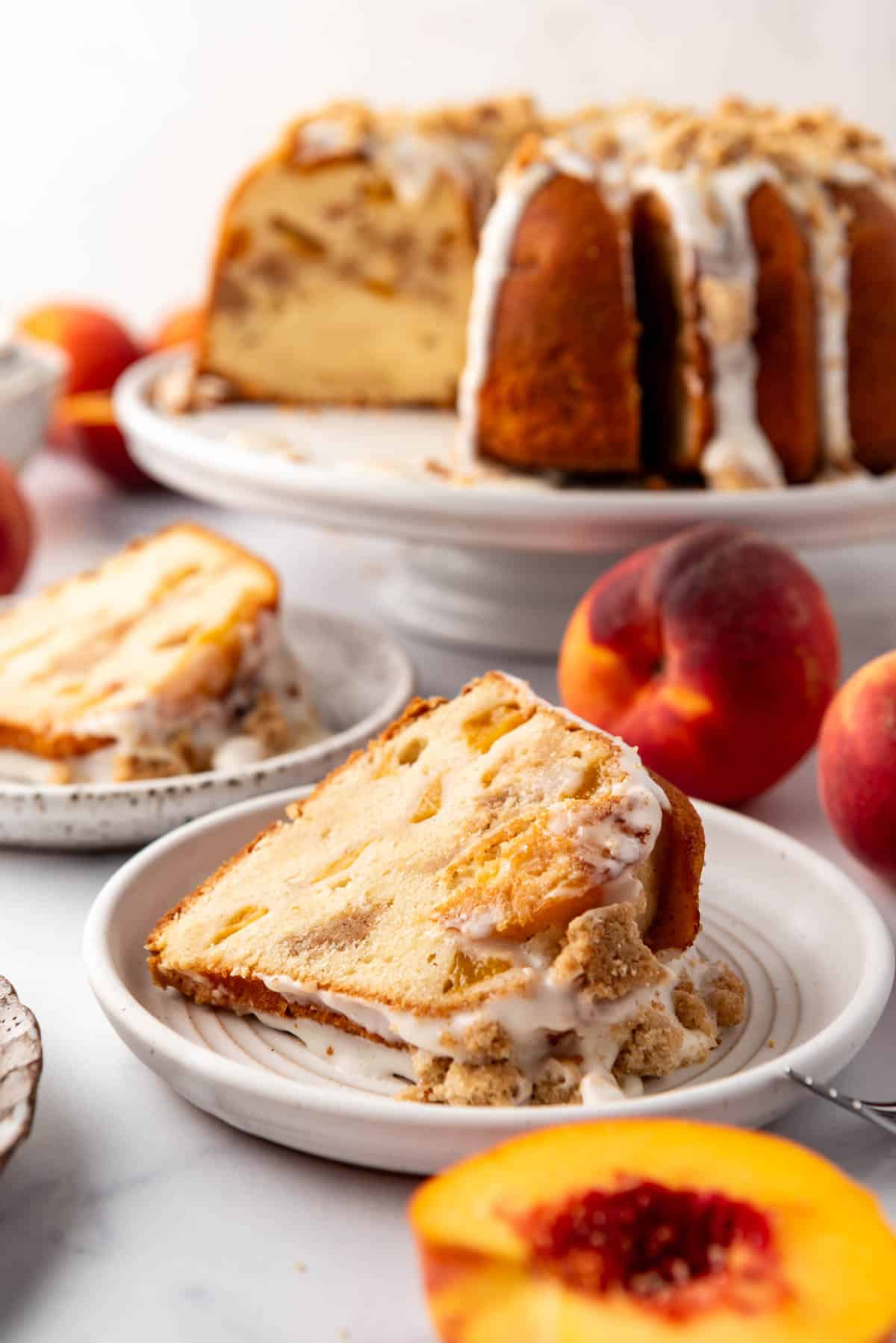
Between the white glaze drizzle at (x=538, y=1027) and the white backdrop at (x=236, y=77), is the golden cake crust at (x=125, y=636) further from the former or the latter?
the white backdrop at (x=236, y=77)

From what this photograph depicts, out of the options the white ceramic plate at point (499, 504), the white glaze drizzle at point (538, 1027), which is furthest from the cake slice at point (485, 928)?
the white ceramic plate at point (499, 504)

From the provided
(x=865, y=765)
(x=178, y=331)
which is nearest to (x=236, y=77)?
(x=178, y=331)

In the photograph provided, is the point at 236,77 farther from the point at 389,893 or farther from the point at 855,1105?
the point at 855,1105

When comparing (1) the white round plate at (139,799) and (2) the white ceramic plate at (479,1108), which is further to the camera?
(1) the white round plate at (139,799)

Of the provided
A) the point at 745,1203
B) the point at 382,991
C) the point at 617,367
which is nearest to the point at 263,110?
the point at 617,367

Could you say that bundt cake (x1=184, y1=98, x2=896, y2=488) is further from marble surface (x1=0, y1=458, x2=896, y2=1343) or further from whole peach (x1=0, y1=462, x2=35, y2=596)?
marble surface (x1=0, y1=458, x2=896, y2=1343)
